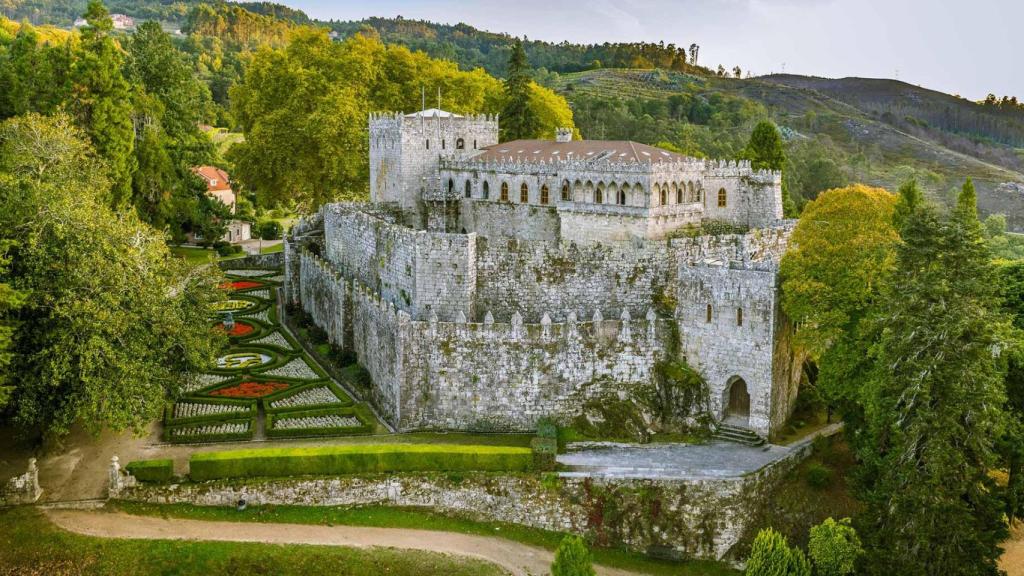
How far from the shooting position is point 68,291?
31.5m

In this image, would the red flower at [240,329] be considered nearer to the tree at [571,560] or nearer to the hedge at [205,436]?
the hedge at [205,436]

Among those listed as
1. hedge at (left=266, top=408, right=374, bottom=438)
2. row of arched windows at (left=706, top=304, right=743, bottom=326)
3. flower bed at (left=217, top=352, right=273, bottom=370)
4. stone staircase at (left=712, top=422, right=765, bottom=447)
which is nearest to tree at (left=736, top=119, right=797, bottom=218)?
row of arched windows at (left=706, top=304, right=743, bottom=326)

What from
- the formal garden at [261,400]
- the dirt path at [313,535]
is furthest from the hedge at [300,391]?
the dirt path at [313,535]

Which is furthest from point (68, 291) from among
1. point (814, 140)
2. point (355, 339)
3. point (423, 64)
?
point (814, 140)

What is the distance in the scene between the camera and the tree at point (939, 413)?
2789cm

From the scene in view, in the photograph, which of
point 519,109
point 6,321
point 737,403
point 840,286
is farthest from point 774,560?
point 519,109

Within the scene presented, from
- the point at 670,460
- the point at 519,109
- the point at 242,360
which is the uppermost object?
the point at 519,109

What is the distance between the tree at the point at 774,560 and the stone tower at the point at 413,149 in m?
30.2

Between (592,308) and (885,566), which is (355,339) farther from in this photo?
(885,566)

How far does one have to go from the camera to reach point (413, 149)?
173 ft

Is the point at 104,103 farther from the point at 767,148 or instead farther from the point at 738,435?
the point at 767,148

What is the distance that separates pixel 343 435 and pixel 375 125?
2311cm

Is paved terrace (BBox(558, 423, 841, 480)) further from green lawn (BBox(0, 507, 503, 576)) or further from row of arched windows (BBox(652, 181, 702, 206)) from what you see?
row of arched windows (BBox(652, 181, 702, 206))

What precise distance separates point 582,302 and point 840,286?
34.5 ft
